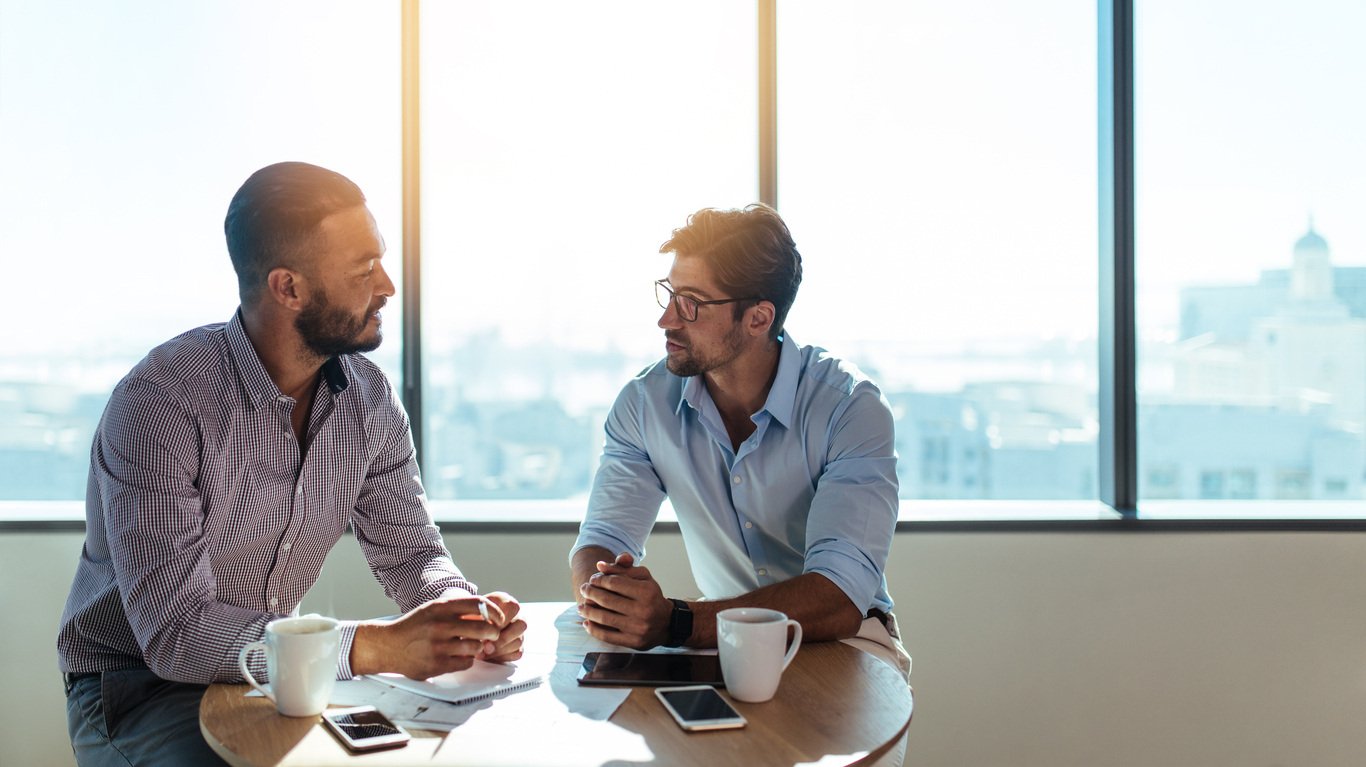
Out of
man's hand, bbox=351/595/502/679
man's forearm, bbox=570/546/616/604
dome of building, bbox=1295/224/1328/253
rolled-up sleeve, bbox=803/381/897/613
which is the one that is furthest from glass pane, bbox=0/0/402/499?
dome of building, bbox=1295/224/1328/253

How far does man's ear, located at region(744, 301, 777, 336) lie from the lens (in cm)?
209

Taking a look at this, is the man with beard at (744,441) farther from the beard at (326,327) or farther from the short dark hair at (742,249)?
the beard at (326,327)

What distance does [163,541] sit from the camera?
1479mm

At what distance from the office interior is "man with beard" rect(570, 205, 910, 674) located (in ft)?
2.33

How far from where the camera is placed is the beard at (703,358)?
2049 mm

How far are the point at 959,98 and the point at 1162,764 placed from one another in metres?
1.90

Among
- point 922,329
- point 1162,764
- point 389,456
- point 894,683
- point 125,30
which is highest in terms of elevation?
point 125,30

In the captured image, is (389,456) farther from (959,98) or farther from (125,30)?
(959,98)

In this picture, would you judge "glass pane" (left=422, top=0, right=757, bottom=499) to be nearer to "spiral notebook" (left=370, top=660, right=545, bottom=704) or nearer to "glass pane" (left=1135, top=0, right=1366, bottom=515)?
"glass pane" (left=1135, top=0, right=1366, bottom=515)

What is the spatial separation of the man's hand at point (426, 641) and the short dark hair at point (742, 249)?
927 millimetres

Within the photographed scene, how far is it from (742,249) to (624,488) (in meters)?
0.55

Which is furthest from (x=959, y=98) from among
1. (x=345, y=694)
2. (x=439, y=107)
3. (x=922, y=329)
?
(x=345, y=694)

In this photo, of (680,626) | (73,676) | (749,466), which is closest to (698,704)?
(680,626)

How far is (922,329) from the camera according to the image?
284 cm
